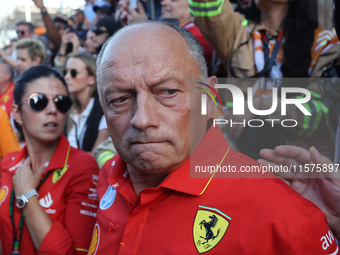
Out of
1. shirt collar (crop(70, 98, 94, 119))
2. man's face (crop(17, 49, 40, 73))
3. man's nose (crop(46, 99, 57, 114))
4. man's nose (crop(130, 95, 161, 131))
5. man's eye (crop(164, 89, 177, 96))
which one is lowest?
shirt collar (crop(70, 98, 94, 119))

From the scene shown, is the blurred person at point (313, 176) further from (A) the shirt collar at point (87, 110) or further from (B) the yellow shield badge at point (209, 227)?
(A) the shirt collar at point (87, 110)

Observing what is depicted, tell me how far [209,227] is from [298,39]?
198 cm

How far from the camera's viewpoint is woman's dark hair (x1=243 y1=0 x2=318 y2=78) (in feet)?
8.44

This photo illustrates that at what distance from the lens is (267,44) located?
2.72 meters

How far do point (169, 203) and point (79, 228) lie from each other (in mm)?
1041

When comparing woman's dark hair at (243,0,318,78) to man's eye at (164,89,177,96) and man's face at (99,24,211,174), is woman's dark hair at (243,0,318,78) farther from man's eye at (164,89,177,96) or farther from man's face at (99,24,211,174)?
man's eye at (164,89,177,96)

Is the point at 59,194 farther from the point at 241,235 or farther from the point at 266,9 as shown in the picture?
the point at 266,9

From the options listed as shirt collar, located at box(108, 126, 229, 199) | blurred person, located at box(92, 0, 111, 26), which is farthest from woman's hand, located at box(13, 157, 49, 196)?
blurred person, located at box(92, 0, 111, 26)

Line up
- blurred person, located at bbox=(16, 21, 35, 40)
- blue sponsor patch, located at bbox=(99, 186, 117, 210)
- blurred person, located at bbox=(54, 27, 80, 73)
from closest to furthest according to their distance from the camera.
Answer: blue sponsor patch, located at bbox=(99, 186, 117, 210) → blurred person, located at bbox=(54, 27, 80, 73) → blurred person, located at bbox=(16, 21, 35, 40)

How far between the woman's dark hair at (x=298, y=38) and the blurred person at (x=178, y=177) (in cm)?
123

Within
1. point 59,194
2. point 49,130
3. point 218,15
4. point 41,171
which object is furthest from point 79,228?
point 218,15

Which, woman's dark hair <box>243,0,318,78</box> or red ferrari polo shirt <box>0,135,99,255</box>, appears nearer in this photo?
red ferrari polo shirt <box>0,135,99,255</box>

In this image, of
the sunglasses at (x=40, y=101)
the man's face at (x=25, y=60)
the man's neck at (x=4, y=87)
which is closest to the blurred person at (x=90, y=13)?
the man's face at (x=25, y=60)

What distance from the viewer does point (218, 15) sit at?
102 inches
